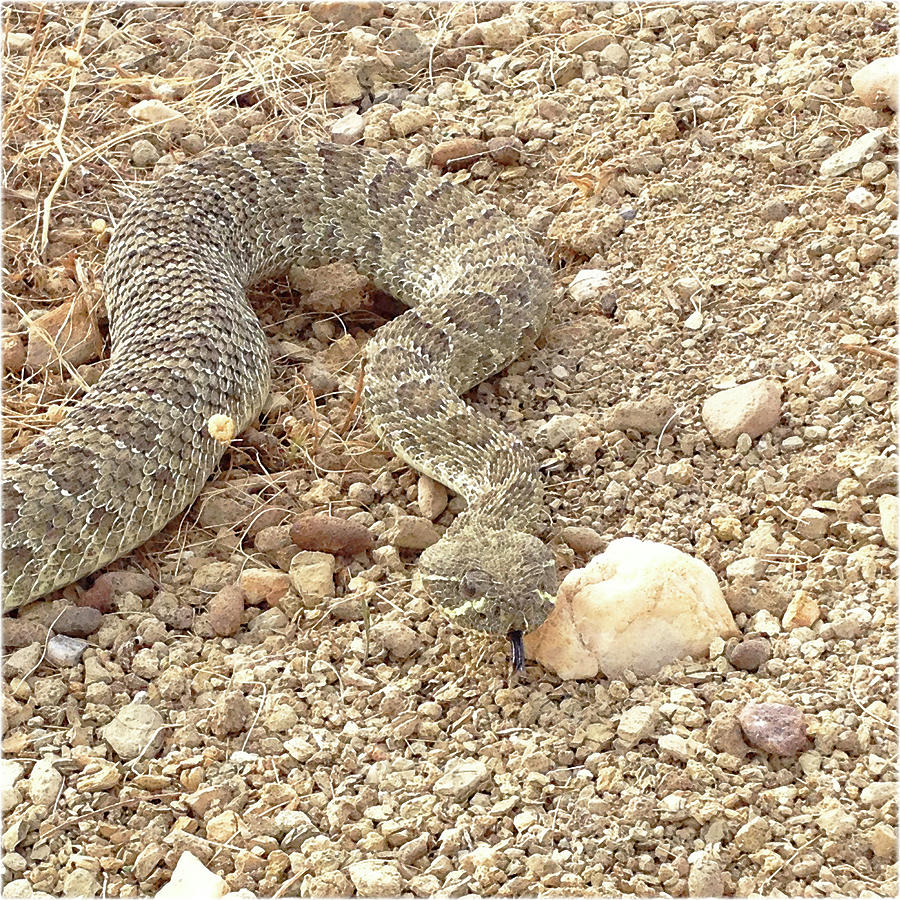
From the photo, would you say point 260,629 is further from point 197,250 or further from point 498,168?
point 498,168

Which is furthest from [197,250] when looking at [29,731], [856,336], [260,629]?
[856,336]

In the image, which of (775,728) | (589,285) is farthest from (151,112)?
(775,728)

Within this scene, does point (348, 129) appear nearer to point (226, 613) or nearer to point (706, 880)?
point (226, 613)

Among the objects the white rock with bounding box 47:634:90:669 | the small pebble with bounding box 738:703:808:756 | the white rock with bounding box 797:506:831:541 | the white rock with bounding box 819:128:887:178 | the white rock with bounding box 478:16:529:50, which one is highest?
the white rock with bounding box 478:16:529:50

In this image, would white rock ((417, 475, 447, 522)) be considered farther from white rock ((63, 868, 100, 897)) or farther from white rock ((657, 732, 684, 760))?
white rock ((63, 868, 100, 897))

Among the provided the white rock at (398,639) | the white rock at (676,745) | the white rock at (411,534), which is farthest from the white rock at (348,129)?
the white rock at (676,745)

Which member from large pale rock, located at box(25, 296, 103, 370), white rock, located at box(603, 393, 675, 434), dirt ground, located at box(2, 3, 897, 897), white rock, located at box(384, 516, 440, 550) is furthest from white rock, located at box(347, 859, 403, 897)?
large pale rock, located at box(25, 296, 103, 370)

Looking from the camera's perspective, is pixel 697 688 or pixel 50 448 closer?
pixel 697 688
